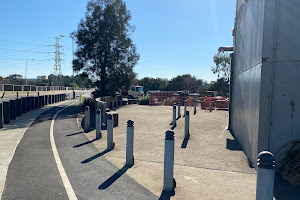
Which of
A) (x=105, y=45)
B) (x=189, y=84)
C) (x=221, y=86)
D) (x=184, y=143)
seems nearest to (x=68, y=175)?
(x=184, y=143)

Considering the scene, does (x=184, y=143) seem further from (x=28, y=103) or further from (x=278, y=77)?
(x=28, y=103)

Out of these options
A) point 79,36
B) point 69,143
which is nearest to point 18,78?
point 79,36

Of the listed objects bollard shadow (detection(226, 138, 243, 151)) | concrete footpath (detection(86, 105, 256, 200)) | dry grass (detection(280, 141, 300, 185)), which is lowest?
concrete footpath (detection(86, 105, 256, 200))

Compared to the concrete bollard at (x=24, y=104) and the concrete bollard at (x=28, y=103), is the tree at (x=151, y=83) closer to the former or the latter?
the concrete bollard at (x=28, y=103)

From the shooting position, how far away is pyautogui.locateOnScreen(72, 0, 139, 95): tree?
2916 cm

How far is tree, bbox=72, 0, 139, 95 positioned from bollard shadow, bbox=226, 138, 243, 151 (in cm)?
2179

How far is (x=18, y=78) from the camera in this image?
110m

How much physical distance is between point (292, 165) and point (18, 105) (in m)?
15.1

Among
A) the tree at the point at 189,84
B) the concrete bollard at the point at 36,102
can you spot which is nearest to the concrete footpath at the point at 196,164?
the concrete bollard at the point at 36,102

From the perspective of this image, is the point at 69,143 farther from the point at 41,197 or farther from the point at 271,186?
the point at 271,186

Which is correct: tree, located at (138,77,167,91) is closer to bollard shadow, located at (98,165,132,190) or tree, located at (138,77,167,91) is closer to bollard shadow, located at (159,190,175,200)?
bollard shadow, located at (98,165,132,190)

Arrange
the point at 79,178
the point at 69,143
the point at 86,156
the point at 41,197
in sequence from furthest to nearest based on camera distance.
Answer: the point at 69,143 → the point at 86,156 → the point at 79,178 → the point at 41,197

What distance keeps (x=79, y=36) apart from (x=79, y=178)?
26.4m

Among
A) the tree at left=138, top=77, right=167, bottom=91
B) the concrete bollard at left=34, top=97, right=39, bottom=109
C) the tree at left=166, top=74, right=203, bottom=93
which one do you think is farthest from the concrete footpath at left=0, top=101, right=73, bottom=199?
the tree at left=138, top=77, right=167, bottom=91
